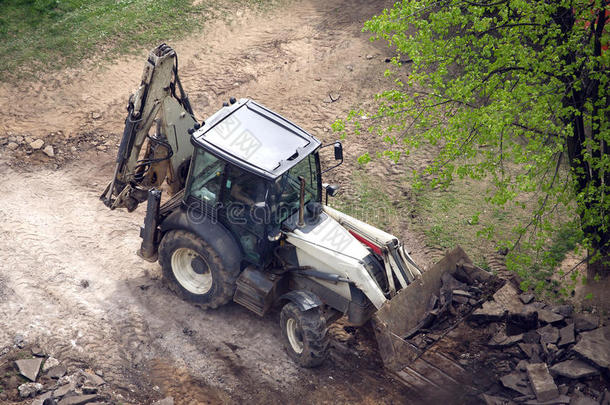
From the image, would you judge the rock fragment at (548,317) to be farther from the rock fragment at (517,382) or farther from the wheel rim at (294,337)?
the wheel rim at (294,337)

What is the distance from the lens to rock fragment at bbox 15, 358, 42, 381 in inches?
323

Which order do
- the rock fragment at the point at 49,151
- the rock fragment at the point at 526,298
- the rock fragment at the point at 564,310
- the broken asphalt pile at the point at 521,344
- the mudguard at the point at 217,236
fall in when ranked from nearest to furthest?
1. the broken asphalt pile at the point at 521,344
2. the mudguard at the point at 217,236
3. the rock fragment at the point at 564,310
4. the rock fragment at the point at 526,298
5. the rock fragment at the point at 49,151

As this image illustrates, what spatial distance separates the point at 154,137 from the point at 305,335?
406 cm

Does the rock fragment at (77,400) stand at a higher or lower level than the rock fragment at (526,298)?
lower

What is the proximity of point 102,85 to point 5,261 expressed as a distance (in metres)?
5.97

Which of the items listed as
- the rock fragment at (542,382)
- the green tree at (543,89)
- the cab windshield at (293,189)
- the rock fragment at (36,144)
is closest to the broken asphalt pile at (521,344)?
the rock fragment at (542,382)

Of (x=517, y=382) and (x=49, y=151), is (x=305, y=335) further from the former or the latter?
(x=49, y=151)

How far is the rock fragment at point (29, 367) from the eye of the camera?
821 cm

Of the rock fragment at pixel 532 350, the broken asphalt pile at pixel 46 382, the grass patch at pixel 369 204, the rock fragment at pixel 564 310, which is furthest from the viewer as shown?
the grass patch at pixel 369 204

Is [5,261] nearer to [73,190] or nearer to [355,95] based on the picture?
[73,190]

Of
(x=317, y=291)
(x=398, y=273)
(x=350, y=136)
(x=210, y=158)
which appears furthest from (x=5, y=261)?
(x=350, y=136)

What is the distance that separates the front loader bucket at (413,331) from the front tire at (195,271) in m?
2.41

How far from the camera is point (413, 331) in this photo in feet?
27.9

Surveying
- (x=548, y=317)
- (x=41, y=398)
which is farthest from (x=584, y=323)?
(x=41, y=398)
